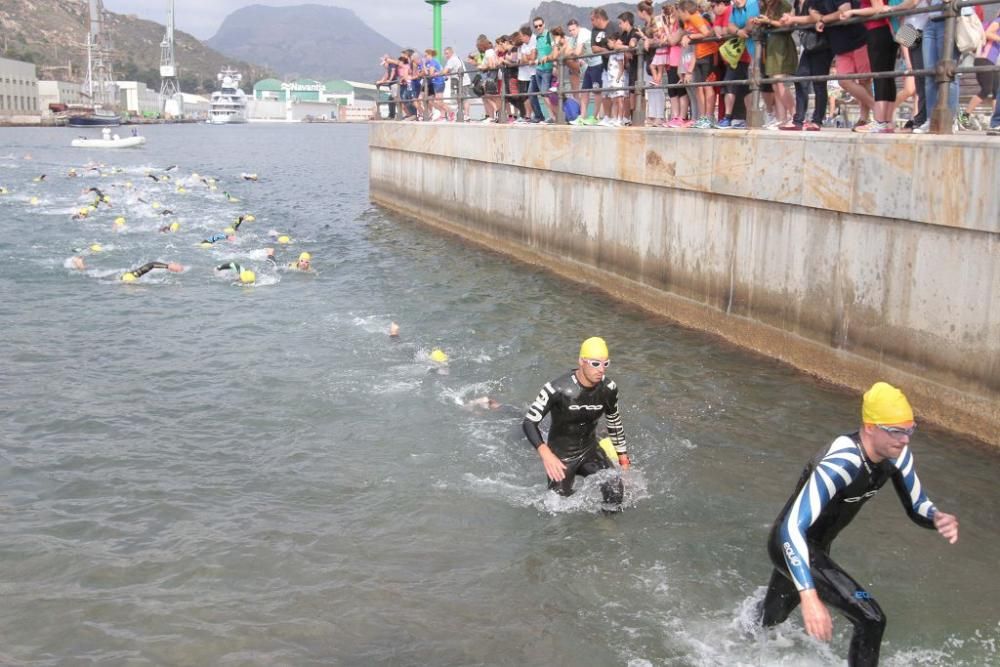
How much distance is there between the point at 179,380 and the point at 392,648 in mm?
7648

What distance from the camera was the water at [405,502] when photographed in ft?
22.6

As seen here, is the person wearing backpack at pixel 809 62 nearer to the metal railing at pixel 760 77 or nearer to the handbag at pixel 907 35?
the metal railing at pixel 760 77

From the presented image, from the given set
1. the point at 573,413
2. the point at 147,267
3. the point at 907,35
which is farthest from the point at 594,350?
the point at 147,267

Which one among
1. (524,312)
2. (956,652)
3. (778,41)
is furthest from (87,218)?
(956,652)

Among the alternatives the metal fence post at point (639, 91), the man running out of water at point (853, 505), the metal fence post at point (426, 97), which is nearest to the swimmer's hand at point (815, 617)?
the man running out of water at point (853, 505)

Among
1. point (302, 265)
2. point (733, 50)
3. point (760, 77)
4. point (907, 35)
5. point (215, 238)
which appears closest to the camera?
point (907, 35)

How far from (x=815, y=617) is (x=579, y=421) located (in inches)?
142

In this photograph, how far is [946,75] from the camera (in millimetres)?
10031

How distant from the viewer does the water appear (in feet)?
22.6

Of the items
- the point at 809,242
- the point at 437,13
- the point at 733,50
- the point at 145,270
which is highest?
the point at 437,13

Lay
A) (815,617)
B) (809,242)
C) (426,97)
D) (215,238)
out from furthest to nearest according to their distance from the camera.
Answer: (426,97), (215,238), (809,242), (815,617)

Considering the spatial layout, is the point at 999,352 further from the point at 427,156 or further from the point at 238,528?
the point at 427,156

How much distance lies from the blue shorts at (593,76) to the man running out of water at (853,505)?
1385cm

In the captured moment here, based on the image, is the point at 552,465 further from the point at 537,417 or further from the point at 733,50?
the point at 733,50
